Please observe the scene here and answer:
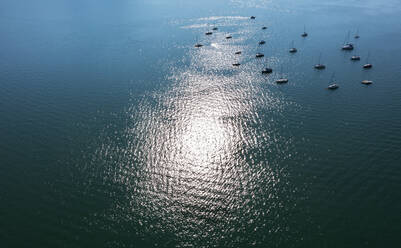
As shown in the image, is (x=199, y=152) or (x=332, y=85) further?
(x=332, y=85)

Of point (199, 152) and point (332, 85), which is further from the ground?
point (332, 85)

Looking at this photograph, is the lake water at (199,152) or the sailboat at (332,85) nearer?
the lake water at (199,152)

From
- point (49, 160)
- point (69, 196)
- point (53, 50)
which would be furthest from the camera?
point (53, 50)

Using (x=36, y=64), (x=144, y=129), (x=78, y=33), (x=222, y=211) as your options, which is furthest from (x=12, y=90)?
(x=222, y=211)

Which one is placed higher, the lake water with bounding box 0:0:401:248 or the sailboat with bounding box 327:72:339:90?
the sailboat with bounding box 327:72:339:90

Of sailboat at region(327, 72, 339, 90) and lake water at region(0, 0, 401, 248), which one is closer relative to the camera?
lake water at region(0, 0, 401, 248)

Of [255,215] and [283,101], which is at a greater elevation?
[283,101]

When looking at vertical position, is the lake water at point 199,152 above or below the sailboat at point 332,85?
below

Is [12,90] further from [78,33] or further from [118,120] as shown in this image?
[78,33]
